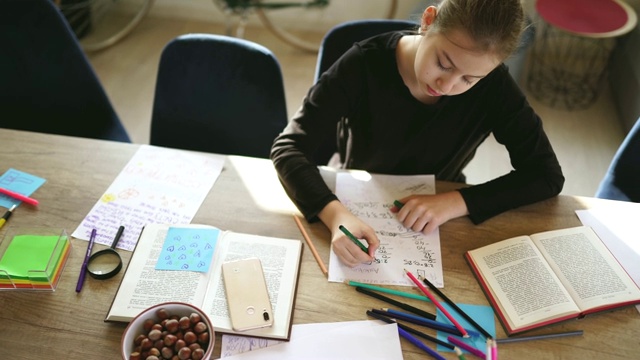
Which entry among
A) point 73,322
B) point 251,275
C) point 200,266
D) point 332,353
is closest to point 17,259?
point 73,322

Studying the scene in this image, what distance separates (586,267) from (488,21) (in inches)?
20.7

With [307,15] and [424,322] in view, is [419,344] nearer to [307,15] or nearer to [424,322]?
[424,322]

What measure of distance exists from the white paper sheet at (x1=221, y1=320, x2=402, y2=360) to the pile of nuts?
9cm

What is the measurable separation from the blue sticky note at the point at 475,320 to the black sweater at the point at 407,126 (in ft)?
0.77

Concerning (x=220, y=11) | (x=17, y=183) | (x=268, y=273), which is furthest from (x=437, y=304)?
(x=220, y=11)

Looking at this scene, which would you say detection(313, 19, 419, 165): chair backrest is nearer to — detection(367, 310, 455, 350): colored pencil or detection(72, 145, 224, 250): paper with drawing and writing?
detection(72, 145, 224, 250): paper with drawing and writing

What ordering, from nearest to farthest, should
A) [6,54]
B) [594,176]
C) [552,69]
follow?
[6,54] → [594,176] → [552,69]

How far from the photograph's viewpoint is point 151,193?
1.16m

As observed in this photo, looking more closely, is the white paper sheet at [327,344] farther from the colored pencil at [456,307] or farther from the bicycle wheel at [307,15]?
the bicycle wheel at [307,15]

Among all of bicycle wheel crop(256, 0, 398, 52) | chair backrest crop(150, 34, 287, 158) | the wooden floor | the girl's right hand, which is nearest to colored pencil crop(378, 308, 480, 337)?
the girl's right hand

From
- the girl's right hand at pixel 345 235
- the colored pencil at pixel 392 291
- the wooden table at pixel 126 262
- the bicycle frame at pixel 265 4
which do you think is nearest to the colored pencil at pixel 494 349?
the wooden table at pixel 126 262

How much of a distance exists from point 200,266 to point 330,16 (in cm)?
249

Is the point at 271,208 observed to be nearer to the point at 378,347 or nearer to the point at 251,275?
the point at 251,275

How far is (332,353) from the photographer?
0.87 m
